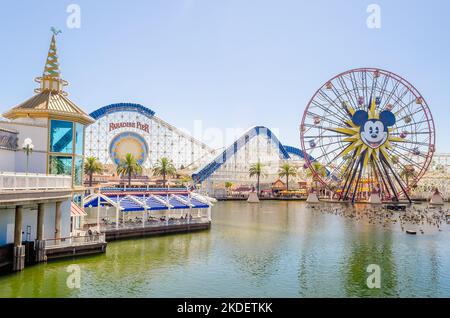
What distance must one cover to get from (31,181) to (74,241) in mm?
6228

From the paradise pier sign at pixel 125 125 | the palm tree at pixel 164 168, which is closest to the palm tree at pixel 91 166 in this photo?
the paradise pier sign at pixel 125 125

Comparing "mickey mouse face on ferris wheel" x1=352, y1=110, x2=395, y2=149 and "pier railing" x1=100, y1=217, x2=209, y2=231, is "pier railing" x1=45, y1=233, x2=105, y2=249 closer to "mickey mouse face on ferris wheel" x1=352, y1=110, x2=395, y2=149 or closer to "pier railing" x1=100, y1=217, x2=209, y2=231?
"pier railing" x1=100, y1=217, x2=209, y2=231

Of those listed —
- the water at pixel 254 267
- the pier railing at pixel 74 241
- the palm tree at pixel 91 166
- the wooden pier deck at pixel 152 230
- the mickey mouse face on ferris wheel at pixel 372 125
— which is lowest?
the water at pixel 254 267

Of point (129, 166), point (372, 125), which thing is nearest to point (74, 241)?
point (129, 166)

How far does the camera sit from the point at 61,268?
23.0 meters

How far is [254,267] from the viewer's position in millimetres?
24797

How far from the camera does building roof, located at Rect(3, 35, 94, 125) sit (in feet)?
86.4

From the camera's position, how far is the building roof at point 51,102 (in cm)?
2635

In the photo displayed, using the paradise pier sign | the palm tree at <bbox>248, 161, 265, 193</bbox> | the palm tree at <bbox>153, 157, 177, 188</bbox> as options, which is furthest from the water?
the palm tree at <bbox>248, 161, 265, 193</bbox>

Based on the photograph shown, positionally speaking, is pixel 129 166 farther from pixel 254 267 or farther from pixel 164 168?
pixel 254 267

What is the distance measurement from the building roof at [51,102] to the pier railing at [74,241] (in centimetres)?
822

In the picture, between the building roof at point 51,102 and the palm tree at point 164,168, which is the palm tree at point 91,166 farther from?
the building roof at point 51,102

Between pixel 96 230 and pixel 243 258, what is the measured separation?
40.8 feet
